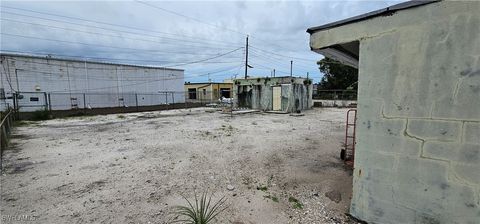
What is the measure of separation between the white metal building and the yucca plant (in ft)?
68.2

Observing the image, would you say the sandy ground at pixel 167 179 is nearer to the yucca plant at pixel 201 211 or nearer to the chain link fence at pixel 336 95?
the yucca plant at pixel 201 211

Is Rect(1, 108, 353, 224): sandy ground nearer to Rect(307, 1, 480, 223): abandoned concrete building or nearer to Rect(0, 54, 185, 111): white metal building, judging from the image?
Rect(307, 1, 480, 223): abandoned concrete building

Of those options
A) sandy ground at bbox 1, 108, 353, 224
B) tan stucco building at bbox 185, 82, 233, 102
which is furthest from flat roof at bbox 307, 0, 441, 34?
tan stucco building at bbox 185, 82, 233, 102

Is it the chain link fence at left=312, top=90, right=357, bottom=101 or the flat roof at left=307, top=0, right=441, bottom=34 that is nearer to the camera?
the flat roof at left=307, top=0, right=441, bottom=34

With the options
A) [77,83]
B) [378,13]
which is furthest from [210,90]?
[378,13]

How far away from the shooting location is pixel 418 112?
8.58 ft

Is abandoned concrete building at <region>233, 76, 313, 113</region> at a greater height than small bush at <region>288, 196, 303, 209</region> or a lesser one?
greater

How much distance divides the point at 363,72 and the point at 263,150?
4.15 m

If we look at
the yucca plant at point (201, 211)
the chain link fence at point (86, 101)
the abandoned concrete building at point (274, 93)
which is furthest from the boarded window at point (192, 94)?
the yucca plant at point (201, 211)

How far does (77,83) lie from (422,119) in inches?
1041

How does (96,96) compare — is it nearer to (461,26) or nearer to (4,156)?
(4,156)

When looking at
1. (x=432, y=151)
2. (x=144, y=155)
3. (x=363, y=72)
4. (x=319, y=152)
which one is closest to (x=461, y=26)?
(x=363, y=72)

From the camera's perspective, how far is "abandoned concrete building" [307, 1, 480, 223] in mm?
2336

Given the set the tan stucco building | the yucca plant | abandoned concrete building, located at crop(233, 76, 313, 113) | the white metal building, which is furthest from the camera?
the tan stucco building
